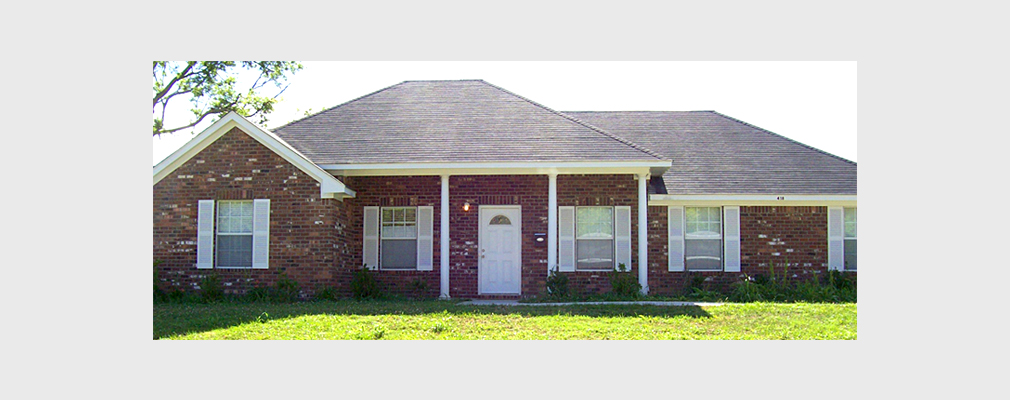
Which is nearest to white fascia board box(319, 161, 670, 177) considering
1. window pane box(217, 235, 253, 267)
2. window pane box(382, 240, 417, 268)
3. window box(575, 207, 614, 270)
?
window box(575, 207, 614, 270)

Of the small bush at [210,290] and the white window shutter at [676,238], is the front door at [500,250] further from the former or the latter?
the small bush at [210,290]

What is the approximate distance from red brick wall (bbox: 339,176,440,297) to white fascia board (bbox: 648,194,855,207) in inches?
176

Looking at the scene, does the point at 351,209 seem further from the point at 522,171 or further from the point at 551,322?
the point at 551,322

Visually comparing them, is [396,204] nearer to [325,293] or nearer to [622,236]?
[325,293]

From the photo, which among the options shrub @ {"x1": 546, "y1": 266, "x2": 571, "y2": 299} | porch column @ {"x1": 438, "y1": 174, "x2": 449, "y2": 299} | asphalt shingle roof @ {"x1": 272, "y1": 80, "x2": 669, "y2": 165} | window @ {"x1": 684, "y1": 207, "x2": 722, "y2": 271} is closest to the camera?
shrub @ {"x1": 546, "y1": 266, "x2": 571, "y2": 299}

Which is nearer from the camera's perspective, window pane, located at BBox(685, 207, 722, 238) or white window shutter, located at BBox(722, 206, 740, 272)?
white window shutter, located at BBox(722, 206, 740, 272)

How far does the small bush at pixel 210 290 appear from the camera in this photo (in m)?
15.2

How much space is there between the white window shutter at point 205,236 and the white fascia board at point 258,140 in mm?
913

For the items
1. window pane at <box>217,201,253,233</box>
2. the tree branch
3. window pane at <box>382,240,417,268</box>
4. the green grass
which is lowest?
the green grass

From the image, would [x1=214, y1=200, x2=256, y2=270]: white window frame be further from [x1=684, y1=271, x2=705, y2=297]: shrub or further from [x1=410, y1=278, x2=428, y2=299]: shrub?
[x1=684, y1=271, x2=705, y2=297]: shrub

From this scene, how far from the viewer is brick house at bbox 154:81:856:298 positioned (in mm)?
15438

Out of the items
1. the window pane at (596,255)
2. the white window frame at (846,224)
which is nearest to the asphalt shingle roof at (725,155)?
the white window frame at (846,224)

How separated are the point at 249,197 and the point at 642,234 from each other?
24.6ft

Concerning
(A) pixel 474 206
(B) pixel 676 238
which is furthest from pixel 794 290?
(A) pixel 474 206
